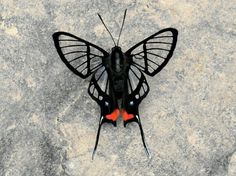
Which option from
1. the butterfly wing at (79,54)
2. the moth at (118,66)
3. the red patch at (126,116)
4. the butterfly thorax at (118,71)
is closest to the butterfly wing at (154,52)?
the moth at (118,66)

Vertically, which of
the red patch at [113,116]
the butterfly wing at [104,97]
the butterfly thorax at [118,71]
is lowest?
the red patch at [113,116]

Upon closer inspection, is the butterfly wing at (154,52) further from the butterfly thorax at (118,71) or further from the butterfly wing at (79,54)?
the butterfly wing at (79,54)

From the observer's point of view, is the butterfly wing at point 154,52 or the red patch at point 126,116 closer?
the red patch at point 126,116

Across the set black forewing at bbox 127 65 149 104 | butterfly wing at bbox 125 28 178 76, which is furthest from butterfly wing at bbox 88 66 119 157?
butterfly wing at bbox 125 28 178 76

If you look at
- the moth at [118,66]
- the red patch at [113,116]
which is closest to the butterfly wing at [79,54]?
the moth at [118,66]

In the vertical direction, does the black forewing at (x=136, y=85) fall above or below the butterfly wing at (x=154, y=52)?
below

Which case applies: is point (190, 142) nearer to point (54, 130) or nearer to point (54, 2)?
point (54, 130)

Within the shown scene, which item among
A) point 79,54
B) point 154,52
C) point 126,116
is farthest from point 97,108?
point 154,52

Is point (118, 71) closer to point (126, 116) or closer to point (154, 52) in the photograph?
point (126, 116)
